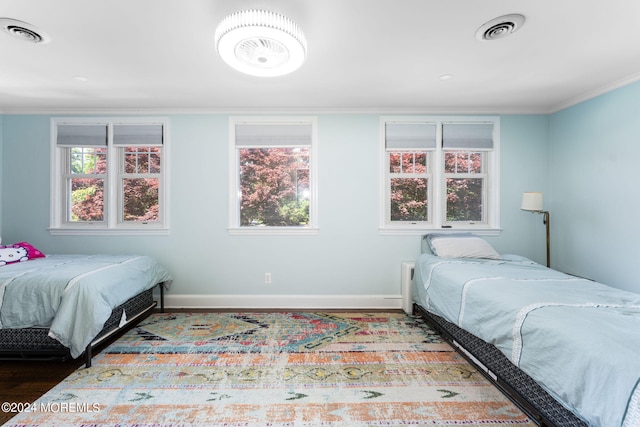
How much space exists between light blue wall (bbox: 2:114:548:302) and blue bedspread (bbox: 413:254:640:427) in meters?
1.01

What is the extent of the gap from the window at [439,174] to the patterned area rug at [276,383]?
137 centimetres

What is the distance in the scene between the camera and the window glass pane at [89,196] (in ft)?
12.2

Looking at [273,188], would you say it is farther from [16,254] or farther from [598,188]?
[598,188]

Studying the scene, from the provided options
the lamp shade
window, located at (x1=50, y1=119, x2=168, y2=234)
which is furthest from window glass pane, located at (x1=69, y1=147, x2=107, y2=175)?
the lamp shade

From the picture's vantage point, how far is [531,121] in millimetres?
3674

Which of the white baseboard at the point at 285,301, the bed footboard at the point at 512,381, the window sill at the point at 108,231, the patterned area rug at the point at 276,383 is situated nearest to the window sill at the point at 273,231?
the white baseboard at the point at 285,301

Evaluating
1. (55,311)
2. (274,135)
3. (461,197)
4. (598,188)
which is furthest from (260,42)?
(598,188)

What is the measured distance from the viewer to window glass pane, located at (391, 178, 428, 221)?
3766mm

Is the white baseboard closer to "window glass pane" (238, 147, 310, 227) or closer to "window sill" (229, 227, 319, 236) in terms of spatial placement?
"window sill" (229, 227, 319, 236)

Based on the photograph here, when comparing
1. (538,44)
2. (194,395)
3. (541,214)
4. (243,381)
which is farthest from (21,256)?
(541,214)

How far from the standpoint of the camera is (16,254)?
117 inches

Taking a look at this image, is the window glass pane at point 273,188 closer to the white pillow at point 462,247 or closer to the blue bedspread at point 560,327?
the white pillow at point 462,247

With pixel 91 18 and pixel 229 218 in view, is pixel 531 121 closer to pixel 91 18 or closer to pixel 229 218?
pixel 229 218

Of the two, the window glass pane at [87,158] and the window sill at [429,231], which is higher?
the window glass pane at [87,158]
